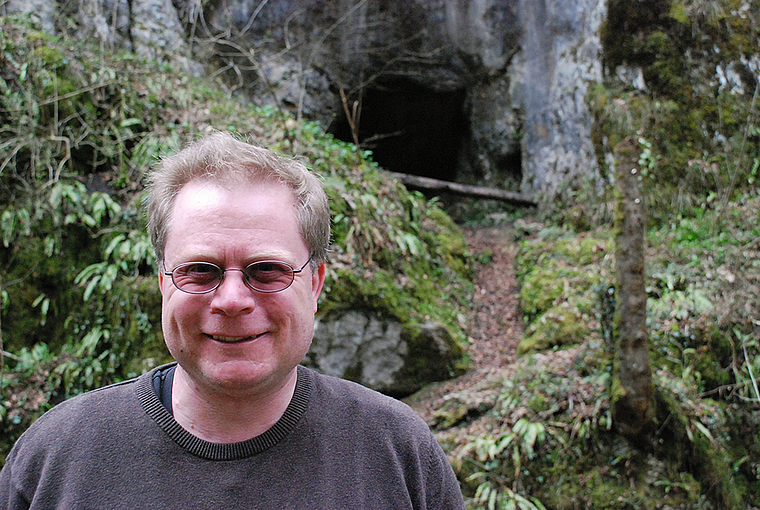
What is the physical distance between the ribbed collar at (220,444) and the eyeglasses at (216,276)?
39 cm

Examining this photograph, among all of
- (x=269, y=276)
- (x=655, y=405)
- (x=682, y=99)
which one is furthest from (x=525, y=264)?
(x=269, y=276)

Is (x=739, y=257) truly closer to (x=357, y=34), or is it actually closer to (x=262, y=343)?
(x=262, y=343)

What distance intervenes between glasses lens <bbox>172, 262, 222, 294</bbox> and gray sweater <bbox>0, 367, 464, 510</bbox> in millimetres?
398

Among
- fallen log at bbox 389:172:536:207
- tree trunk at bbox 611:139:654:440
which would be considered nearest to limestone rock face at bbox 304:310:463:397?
tree trunk at bbox 611:139:654:440

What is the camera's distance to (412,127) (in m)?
12.7

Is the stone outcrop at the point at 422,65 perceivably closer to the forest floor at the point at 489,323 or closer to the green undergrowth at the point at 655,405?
the forest floor at the point at 489,323

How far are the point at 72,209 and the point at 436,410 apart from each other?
14.6 ft

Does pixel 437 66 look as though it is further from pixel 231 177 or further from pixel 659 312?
pixel 231 177

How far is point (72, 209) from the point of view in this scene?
17.6ft

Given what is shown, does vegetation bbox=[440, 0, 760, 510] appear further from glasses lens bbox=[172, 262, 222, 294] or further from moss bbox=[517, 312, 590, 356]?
glasses lens bbox=[172, 262, 222, 294]

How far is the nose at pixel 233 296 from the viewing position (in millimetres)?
1327

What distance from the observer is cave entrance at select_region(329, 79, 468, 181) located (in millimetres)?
11883

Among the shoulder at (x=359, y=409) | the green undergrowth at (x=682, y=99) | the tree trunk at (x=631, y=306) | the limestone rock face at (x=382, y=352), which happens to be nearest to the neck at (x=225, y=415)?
the shoulder at (x=359, y=409)

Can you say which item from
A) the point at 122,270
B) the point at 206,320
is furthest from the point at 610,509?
the point at 122,270
